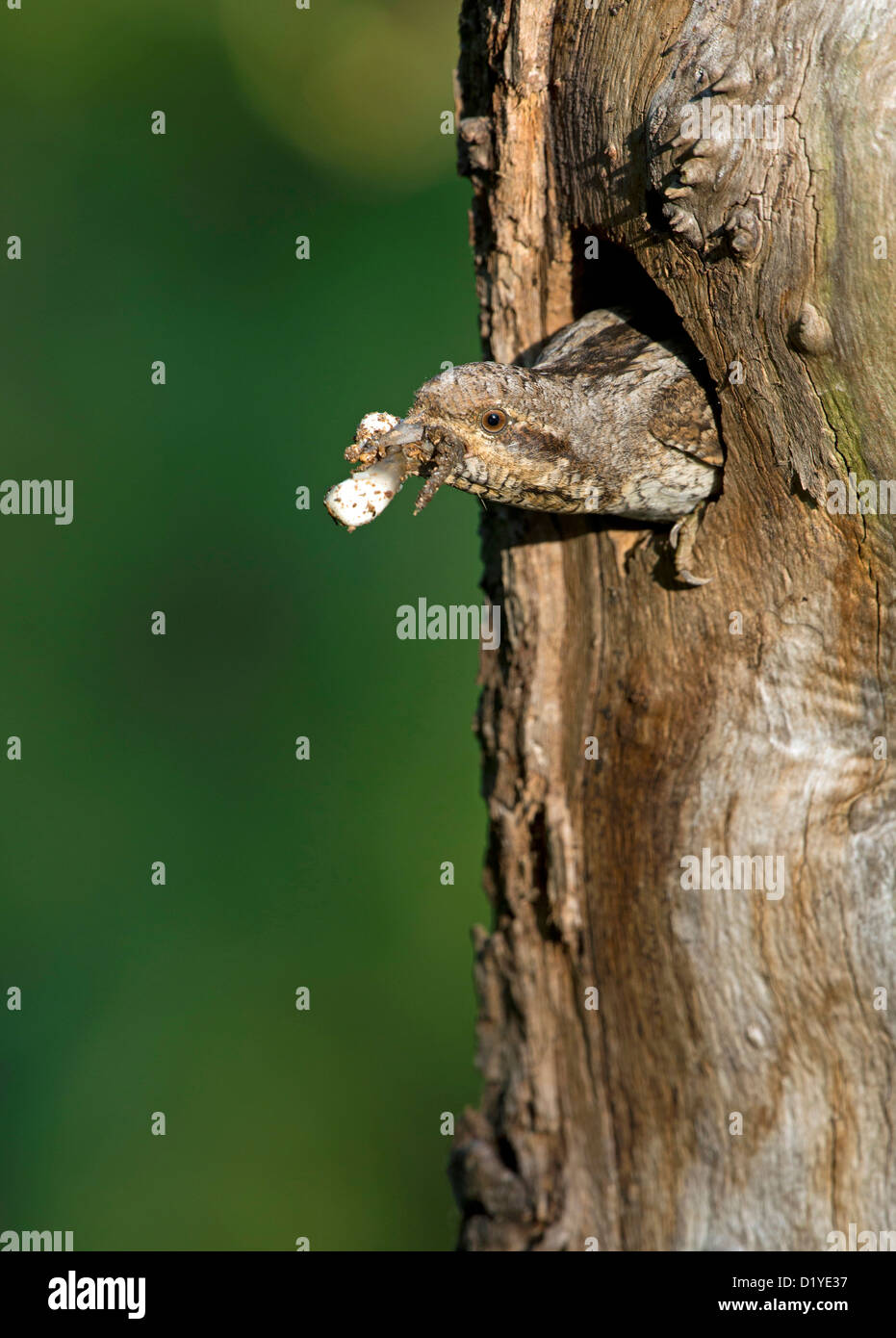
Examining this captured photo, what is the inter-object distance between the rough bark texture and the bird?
3.4 inches

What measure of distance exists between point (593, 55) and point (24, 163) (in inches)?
118

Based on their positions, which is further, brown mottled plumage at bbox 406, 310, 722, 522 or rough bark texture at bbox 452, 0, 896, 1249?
brown mottled plumage at bbox 406, 310, 722, 522

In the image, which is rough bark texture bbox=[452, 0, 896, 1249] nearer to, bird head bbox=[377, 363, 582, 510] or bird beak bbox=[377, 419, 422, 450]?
bird head bbox=[377, 363, 582, 510]

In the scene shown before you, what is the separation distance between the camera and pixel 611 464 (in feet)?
5.57

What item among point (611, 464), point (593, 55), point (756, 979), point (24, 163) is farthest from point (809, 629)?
point (24, 163)

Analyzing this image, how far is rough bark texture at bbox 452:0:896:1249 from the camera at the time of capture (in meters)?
1.41

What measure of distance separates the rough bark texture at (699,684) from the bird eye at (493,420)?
1.10 ft

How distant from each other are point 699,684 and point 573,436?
509 millimetres

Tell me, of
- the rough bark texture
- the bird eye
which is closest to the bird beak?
the bird eye

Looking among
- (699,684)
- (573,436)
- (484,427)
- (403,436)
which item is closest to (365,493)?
(403,436)

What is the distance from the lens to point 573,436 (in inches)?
64.9

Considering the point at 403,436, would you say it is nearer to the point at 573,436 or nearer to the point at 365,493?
the point at 365,493

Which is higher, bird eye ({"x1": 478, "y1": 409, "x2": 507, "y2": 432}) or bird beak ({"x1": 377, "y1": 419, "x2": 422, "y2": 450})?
bird eye ({"x1": 478, "y1": 409, "x2": 507, "y2": 432})

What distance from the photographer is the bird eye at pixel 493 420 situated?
1.57m
